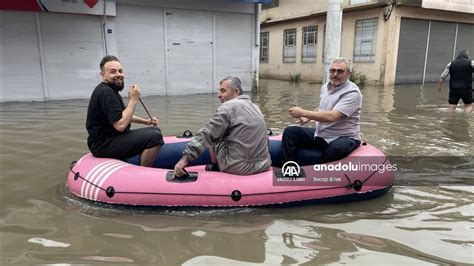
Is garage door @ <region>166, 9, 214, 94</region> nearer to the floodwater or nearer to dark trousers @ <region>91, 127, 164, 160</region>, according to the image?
the floodwater

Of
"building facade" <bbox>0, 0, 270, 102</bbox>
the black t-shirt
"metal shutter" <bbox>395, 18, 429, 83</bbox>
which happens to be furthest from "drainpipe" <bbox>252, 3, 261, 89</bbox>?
the black t-shirt

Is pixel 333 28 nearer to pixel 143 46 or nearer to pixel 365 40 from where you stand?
pixel 143 46

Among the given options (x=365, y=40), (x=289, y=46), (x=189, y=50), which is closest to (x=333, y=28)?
(x=189, y=50)

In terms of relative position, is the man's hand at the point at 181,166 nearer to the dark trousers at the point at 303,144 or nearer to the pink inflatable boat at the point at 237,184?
the pink inflatable boat at the point at 237,184

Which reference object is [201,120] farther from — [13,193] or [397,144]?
[13,193]

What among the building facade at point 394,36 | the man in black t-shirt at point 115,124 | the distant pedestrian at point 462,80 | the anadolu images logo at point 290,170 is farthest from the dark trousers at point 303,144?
the building facade at point 394,36

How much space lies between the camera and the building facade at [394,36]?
1624 centimetres

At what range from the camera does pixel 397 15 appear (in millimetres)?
16016

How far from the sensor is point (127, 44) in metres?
11.6

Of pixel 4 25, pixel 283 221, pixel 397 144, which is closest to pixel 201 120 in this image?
pixel 397 144

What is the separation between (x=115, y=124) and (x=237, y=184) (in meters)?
1.36

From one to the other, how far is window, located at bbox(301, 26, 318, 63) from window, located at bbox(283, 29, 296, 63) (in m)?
0.88

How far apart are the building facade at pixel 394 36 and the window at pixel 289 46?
2.96 ft

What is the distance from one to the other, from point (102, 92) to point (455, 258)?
3.36 m
